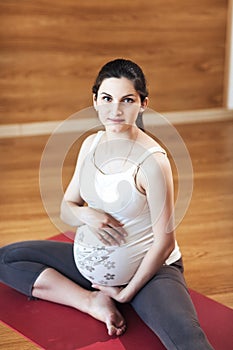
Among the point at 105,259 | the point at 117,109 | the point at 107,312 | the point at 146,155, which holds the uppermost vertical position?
the point at 117,109

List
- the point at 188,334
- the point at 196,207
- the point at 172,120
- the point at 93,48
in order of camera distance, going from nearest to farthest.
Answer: the point at 188,334, the point at 196,207, the point at 93,48, the point at 172,120

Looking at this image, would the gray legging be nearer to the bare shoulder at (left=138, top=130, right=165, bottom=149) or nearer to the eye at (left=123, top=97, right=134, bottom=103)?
the bare shoulder at (left=138, top=130, right=165, bottom=149)

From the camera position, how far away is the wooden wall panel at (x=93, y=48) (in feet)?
10.3

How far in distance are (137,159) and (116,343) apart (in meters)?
0.44

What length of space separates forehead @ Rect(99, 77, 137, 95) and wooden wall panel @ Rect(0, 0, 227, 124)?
179 centimetres

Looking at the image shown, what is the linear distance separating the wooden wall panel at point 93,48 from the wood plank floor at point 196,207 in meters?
0.22

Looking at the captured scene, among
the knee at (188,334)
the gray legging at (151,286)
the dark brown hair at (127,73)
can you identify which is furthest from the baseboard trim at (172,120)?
the knee at (188,334)

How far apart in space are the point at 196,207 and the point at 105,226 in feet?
3.02

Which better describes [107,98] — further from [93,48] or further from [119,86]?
[93,48]

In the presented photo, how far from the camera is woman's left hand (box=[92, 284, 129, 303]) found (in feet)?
5.22

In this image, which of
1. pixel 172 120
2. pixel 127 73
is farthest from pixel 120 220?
pixel 172 120

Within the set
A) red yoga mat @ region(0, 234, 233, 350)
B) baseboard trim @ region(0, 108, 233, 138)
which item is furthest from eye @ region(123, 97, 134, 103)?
baseboard trim @ region(0, 108, 233, 138)

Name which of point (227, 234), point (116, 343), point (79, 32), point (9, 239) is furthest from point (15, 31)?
point (116, 343)

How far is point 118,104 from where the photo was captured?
1.44m
